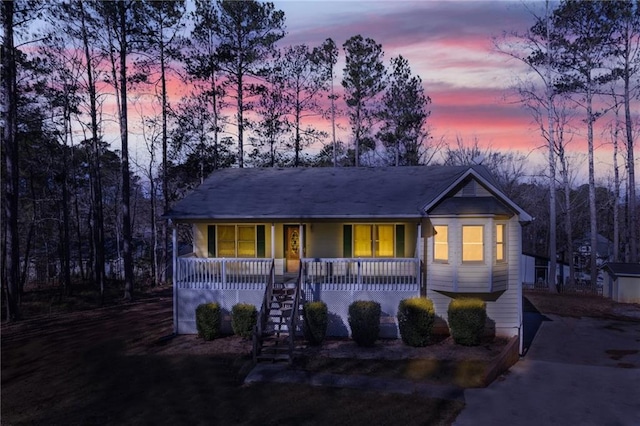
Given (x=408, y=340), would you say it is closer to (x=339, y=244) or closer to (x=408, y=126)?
(x=339, y=244)

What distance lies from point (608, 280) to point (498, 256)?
14359 mm

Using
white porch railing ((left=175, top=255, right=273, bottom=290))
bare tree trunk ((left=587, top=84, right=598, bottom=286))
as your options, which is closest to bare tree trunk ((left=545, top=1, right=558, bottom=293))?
bare tree trunk ((left=587, top=84, right=598, bottom=286))

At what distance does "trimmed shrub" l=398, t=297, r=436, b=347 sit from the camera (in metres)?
15.5

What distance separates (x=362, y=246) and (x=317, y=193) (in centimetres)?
275

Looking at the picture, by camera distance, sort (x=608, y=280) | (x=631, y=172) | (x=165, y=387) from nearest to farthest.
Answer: (x=165, y=387), (x=608, y=280), (x=631, y=172)

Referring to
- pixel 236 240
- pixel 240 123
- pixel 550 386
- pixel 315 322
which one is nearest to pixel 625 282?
pixel 550 386

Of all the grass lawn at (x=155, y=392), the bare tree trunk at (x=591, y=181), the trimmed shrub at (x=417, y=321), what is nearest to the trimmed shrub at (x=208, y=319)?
the grass lawn at (x=155, y=392)

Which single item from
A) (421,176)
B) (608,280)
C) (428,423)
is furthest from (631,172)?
(428,423)

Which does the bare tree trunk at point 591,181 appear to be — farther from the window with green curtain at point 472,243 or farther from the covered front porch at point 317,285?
the covered front porch at point 317,285

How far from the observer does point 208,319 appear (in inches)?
637

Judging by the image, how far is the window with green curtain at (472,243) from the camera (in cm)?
1645

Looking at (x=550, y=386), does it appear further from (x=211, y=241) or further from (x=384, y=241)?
(x=211, y=241)

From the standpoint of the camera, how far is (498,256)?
16797 mm

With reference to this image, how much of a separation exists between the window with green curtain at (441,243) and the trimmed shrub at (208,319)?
7750mm
